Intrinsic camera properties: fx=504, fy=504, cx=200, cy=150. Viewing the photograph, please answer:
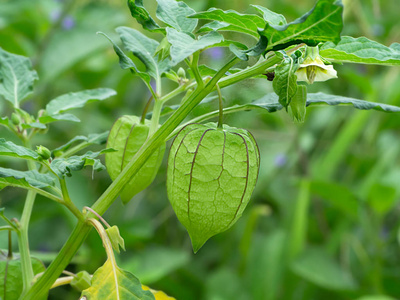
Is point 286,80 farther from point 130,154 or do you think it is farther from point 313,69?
point 130,154

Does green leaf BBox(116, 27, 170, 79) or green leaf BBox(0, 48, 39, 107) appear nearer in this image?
green leaf BBox(116, 27, 170, 79)

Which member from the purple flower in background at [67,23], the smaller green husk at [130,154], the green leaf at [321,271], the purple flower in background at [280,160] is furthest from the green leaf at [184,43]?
the purple flower in background at [67,23]

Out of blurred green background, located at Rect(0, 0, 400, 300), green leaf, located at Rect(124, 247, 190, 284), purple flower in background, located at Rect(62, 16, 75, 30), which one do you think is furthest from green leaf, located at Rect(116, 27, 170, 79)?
purple flower in background, located at Rect(62, 16, 75, 30)

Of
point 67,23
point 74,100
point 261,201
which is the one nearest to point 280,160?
point 261,201

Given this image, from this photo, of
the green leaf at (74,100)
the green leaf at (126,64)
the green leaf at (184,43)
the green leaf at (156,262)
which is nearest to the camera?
the green leaf at (184,43)

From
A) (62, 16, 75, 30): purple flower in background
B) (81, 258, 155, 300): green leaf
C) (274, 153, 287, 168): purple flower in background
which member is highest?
(81, 258, 155, 300): green leaf

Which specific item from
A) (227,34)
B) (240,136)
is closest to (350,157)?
(227,34)

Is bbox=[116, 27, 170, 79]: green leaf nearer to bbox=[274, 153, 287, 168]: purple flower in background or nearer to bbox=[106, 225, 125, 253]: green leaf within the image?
bbox=[106, 225, 125, 253]: green leaf

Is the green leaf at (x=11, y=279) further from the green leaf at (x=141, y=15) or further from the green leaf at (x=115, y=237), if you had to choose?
the green leaf at (x=141, y=15)

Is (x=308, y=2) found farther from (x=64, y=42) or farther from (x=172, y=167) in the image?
(x=172, y=167)
